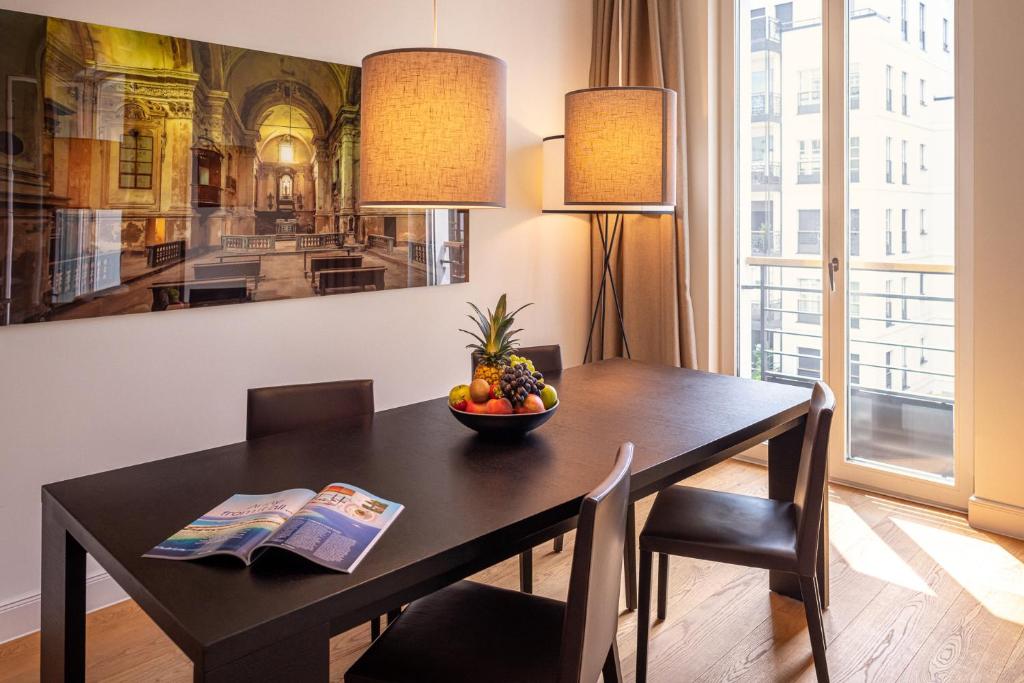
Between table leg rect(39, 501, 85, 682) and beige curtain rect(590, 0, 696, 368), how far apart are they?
307 centimetres

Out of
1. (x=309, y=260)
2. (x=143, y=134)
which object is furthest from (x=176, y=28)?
(x=309, y=260)

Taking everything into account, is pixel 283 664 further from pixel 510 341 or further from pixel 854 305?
pixel 854 305

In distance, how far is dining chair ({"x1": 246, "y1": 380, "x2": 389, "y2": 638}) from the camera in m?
2.31

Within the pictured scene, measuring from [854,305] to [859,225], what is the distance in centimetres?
38

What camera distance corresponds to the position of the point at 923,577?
288 centimetres

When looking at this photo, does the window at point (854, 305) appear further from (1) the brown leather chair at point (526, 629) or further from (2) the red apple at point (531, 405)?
(1) the brown leather chair at point (526, 629)

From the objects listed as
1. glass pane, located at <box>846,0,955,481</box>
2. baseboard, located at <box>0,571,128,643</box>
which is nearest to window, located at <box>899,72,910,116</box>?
glass pane, located at <box>846,0,955,481</box>

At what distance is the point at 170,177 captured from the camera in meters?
2.74

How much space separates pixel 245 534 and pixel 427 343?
2358 millimetres

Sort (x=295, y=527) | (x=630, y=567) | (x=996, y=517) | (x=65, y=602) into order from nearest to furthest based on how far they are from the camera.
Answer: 1. (x=295, y=527)
2. (x=65, y=602)
3. (x=630, y=567)
4. (x=996, y=517)

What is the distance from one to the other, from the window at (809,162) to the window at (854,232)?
0.25m

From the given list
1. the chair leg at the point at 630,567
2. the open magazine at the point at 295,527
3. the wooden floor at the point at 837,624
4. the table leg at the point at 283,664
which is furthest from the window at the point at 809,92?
the table leg at the point at 283,664

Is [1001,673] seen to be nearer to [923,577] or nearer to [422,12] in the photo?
[923,577]

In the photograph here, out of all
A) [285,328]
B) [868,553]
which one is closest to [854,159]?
[868,553]
